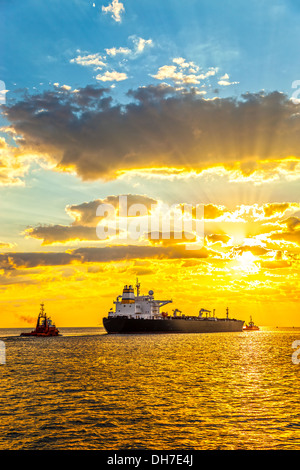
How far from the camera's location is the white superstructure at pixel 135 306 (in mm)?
168750

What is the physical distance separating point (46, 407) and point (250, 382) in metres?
23.8

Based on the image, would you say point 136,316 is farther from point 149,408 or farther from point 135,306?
point 149,408

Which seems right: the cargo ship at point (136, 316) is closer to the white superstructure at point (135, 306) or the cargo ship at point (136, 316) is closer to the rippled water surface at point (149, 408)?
the white superstructure at point (135, 306)

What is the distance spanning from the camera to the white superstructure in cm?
16875

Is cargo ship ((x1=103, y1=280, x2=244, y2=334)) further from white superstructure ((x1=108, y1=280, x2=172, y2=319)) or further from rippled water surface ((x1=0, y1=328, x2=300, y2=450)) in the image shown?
rippled water surface ((x1=0, y1=328, x2=300, y2=450))

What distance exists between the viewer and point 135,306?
17088 cm

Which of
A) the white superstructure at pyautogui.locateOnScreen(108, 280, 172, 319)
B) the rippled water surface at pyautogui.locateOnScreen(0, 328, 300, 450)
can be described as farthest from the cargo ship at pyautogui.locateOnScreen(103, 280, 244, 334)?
the rippled water surface at pyautogui.locateOnScreen(0, 328, 300, 450)

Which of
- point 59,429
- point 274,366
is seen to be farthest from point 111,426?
point 274,366

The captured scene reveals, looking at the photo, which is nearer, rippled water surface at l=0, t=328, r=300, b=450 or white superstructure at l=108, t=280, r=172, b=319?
rippled water surface at l=0, t=328, r=300, b=450

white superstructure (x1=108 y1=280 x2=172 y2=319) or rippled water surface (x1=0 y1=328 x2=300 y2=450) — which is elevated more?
white superstructure (x1=108 y1=280 x2=172 y2=319)
